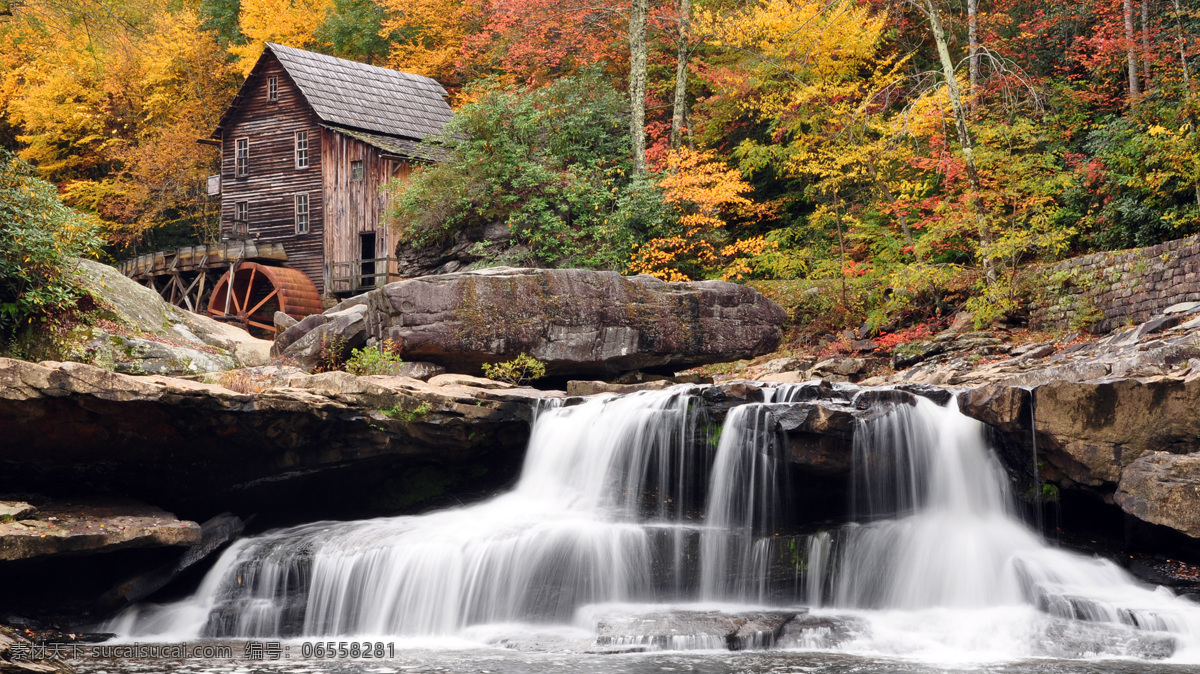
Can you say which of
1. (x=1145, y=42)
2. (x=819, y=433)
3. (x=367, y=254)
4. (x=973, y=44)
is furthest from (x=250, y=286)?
(x=1145, y=42)

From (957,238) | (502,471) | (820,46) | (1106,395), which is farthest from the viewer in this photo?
(820,46)

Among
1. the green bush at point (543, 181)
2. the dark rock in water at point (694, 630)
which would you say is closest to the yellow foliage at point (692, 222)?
the green bush at point (543, 181)

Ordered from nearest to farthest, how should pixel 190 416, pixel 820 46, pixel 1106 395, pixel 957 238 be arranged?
pixel 1106 395 < pixel 190 416 < pixel 957 238 < pixel 820 46

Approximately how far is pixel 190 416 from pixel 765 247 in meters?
13.6

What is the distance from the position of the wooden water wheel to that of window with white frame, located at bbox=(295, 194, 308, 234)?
1306 mm

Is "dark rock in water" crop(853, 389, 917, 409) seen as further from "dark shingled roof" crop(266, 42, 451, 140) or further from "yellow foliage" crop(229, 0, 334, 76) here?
"yellow foliage" crop(229, 0, 334, 76)

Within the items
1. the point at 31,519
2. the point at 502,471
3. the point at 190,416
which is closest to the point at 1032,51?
the point at 502,471

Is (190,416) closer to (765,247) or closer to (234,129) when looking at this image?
(765,247)

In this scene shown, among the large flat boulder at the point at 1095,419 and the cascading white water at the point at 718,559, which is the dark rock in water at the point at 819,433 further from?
the large flat boulder at the point at 1095,419

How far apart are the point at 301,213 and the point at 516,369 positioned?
16124 millimetres

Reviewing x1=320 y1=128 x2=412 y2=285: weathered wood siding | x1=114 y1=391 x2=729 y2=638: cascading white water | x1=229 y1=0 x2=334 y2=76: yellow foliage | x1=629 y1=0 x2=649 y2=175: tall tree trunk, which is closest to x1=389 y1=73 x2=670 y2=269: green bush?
x1=629 y1=0 x2=649 y2=175: tall tree trunk

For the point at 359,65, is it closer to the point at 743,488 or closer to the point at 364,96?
the point at 364,96

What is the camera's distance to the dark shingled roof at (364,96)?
27.3 meters

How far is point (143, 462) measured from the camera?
11.0 meters
